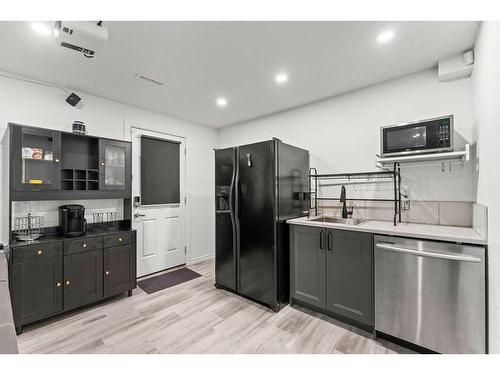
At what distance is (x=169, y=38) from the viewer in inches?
72.2

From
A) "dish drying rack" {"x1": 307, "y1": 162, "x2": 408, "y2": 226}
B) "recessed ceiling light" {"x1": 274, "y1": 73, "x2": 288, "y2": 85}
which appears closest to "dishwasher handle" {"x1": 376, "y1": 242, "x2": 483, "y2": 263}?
"dish drying rack" {"x1": 307, "y1": 162, "x2": 408, "y2": 226}

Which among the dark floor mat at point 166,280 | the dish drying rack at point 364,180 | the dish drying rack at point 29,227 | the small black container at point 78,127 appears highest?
the small black container at point 78,127

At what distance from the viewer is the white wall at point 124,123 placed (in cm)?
243

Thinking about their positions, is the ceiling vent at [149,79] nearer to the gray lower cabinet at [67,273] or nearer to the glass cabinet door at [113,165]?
the glass cabinet door at [113,165]

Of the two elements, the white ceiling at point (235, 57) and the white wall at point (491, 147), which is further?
the white ceiling at point (235, 57)

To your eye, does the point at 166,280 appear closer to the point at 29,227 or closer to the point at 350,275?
the point at 29,227

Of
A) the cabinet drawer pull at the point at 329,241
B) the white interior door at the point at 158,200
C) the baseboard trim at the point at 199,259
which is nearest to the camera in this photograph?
the cabinet drawer pull at the point at 329,241

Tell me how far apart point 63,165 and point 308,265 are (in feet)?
9.93

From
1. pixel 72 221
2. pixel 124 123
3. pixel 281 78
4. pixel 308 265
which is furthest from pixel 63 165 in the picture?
pixel 308 265

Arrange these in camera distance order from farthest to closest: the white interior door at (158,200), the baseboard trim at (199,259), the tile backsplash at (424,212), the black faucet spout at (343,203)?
1. the baseboard trim at (199,259)
2. the white interior door at (158,200)
3. the black faucet spout at (343,203)
4. the tile backsplash at (424,212)

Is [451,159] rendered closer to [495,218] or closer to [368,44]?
[495,218]

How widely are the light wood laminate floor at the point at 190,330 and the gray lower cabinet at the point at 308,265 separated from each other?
205mm

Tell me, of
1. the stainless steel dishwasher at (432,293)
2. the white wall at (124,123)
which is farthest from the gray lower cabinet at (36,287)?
the stainless steel dishwasher at (432,293)

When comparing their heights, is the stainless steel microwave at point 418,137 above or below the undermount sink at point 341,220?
above
